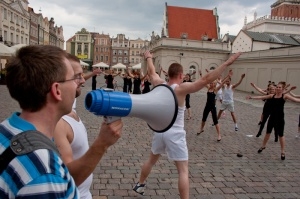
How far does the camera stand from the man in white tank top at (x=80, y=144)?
1596 mm

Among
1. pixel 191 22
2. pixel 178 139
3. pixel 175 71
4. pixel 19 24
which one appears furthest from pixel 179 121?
pixel 191 22

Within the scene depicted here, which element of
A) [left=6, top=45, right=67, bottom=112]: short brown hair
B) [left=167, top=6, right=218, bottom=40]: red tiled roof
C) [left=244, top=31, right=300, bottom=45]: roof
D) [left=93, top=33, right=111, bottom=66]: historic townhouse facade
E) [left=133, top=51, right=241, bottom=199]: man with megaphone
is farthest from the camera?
[left=93, top=33, right=111, bottom=66]: historic townhouse facade

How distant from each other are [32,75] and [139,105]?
2.12 ft

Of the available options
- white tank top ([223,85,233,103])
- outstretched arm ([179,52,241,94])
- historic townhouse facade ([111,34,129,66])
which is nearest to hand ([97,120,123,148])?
outstretched arm ([179,52,241,94])

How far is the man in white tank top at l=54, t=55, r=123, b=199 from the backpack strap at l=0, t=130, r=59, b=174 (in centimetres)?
35

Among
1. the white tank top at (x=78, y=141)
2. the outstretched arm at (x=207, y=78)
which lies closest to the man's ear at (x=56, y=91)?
the white tank top at (x=78, y=141)

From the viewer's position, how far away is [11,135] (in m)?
1.15

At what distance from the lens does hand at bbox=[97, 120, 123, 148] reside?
157 cm

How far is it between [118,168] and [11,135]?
15.3 feet

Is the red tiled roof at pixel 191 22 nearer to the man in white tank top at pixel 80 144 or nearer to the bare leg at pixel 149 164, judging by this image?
the bare leg at pixel 149 164

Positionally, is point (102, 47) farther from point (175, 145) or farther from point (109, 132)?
point (109, 132)

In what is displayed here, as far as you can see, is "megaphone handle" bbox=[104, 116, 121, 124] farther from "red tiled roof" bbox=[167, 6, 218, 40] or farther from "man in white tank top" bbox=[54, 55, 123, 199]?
"red tiled roof" bbox=[167, 6, 218, 40]

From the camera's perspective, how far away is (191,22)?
54.8 meters

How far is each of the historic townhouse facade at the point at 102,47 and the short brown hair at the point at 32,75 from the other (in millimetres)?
102206
